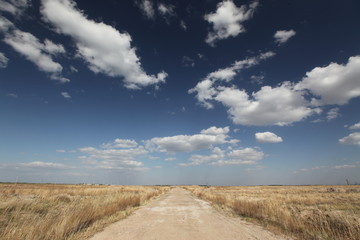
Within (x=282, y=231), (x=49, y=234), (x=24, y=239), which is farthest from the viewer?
(x=282, y=231)

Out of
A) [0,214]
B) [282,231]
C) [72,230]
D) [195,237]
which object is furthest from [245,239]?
[0,214]

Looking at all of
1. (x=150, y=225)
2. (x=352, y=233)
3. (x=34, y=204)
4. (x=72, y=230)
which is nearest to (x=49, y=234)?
(x=72, y=230)

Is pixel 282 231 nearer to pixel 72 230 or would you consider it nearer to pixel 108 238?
pixel 108 238

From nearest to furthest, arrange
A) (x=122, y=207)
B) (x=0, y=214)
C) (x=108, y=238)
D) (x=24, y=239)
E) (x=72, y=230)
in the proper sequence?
(x=24, y=239) → (x=108, y=238) → (x=72, y=230) → (x=0, y=214) → (x=122, y=207)

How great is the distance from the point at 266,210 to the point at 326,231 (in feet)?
14.7

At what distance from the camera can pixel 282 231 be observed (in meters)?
8.09

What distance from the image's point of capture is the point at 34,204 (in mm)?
12055

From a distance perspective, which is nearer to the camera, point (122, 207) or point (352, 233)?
point (352, 233)

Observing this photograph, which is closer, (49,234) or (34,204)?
(49,234)

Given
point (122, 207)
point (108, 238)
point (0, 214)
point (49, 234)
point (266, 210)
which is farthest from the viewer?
point (122, 207)

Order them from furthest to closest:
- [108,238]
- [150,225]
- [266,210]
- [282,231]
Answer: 1. [266,210]
2. [150,225]
3. [282,231]
4. [108,238]

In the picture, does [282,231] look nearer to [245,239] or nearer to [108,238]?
[245,239]

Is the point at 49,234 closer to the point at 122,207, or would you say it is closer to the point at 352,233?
the point at 122,207

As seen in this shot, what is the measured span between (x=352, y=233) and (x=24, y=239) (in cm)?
1008
